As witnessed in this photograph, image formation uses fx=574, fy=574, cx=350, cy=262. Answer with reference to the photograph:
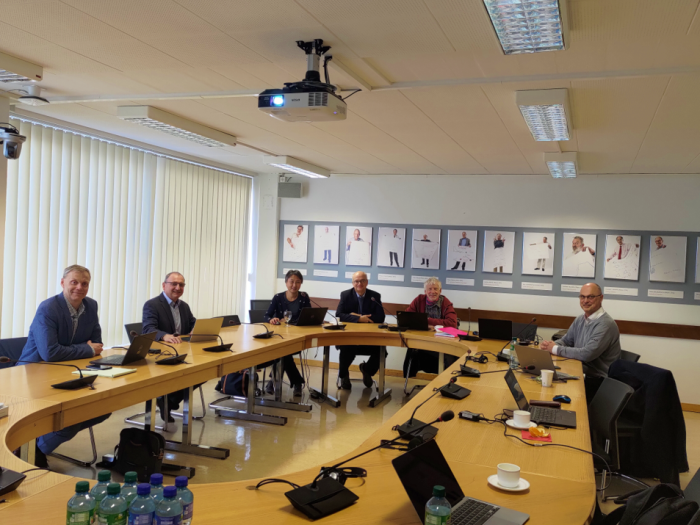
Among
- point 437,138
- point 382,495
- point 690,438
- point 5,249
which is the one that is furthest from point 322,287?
point 382,495

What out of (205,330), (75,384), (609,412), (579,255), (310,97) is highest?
(310,97)

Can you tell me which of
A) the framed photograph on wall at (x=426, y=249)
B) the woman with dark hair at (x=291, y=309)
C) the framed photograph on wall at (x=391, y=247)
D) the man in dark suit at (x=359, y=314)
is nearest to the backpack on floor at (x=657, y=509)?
the woman with dark hair at (x=291, y=309)

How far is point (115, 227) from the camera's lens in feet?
19.2

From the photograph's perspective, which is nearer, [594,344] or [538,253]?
[594,344]

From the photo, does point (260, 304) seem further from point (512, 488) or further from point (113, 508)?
point (113, 508)

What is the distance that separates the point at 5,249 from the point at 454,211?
496cm

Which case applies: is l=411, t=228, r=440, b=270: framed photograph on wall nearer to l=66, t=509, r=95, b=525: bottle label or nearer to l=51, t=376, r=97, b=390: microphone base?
l=51, t=376, r=97, b=390: microphone base

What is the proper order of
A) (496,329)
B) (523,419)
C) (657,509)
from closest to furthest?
(657,509) → (523,419) → (496,329)

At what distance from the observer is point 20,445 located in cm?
252

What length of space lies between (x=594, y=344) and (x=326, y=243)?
418 cm

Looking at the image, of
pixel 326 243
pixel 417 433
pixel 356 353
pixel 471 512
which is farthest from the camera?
pixel 326 243

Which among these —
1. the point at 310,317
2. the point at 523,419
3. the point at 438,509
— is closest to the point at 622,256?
the point at 310,317

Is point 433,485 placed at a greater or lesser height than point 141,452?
greater

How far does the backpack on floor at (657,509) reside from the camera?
1.60 metres
